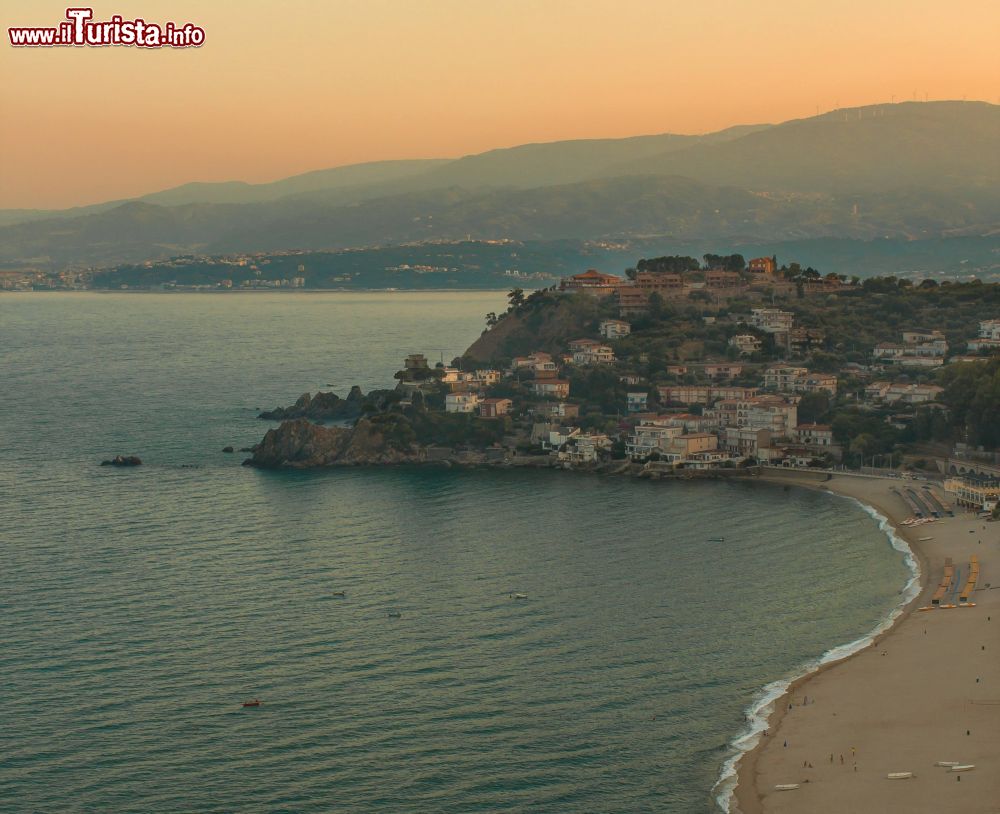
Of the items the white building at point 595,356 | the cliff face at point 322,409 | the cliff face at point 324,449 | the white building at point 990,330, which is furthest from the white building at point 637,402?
the white building at point 990,330

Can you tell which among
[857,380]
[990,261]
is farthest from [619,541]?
[990,261]

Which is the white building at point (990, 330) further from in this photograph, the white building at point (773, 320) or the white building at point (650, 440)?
the white building at point (650, 440)

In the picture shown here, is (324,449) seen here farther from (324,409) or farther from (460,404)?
(324,409)

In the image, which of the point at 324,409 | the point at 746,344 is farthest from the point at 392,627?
the point at 746,344

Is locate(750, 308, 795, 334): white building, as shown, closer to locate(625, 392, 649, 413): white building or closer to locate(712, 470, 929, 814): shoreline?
locate(625, 392, 649, 413): white building

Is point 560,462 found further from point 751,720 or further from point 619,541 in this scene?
point 751,720

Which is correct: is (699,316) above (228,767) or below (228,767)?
above

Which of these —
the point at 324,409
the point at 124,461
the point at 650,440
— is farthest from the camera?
the point at 324,409
